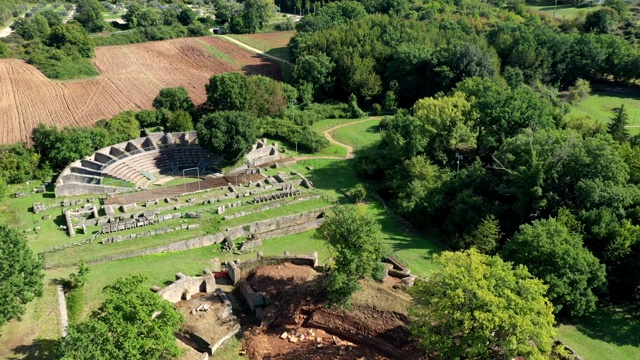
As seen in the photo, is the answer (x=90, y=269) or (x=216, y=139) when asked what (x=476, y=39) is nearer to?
(x=216, y=139)

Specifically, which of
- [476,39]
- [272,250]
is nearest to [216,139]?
[272,250]

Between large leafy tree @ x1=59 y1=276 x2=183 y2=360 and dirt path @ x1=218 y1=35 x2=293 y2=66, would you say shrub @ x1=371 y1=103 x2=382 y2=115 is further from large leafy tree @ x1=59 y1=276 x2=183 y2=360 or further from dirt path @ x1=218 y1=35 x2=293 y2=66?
large leafy tree @ x1=59 y1=276 x2=183 y2=360

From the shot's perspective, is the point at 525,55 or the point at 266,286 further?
the point at 525,55

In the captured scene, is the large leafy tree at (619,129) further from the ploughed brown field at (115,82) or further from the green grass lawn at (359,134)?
the ploughed brown field at (115,82)

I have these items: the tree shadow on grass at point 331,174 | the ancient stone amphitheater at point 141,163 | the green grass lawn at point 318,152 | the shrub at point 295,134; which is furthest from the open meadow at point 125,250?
the shrub at point 295,134

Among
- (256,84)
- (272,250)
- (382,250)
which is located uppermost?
(256,84)

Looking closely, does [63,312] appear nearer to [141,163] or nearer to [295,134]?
[141,163]

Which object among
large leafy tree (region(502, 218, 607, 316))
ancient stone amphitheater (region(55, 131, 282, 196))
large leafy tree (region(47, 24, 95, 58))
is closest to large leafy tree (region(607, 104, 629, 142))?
large leafy tree (region(502, 218, 607, 316))
